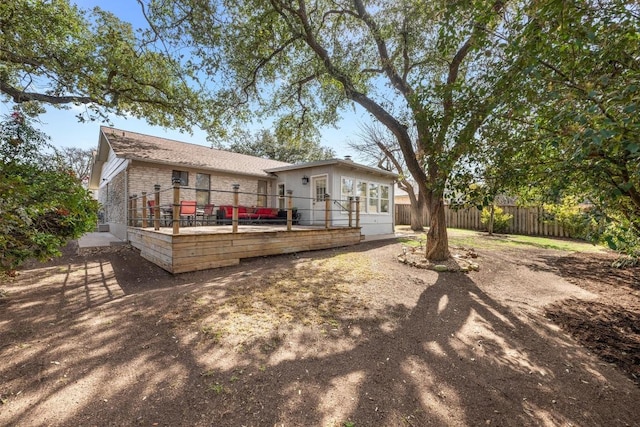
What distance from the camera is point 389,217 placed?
551 inches

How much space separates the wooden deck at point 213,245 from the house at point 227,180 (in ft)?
6.43

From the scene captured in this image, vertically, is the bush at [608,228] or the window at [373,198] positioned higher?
the window at [373,198]

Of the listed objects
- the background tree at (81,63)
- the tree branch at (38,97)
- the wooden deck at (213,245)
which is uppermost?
the background tree at (81,63)

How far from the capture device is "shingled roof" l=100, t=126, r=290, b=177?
33.5 feet

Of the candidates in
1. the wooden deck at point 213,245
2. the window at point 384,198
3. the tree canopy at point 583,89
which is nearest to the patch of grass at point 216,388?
the tree canopy at point 583,89

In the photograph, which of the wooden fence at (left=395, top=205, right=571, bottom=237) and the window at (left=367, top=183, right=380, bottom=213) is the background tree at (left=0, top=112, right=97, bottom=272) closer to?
the window at (left=367, top=183, right=380, bottom=213)

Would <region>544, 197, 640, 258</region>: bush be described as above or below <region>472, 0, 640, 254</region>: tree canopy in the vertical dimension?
below

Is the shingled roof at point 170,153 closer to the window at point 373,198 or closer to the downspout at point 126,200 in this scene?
the downspout at point 126,200

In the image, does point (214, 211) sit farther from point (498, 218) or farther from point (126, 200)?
point (498, 218)

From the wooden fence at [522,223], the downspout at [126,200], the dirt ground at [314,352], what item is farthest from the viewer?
the wooden fence at [522,223]

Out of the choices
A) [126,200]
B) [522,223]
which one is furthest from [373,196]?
[126,200]

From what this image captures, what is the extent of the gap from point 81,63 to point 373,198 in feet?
38.5

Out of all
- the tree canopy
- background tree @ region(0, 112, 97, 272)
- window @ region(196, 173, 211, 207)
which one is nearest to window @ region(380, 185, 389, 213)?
window @ region(196, 173, 211, 207)

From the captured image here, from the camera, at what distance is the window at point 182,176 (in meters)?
11.2
